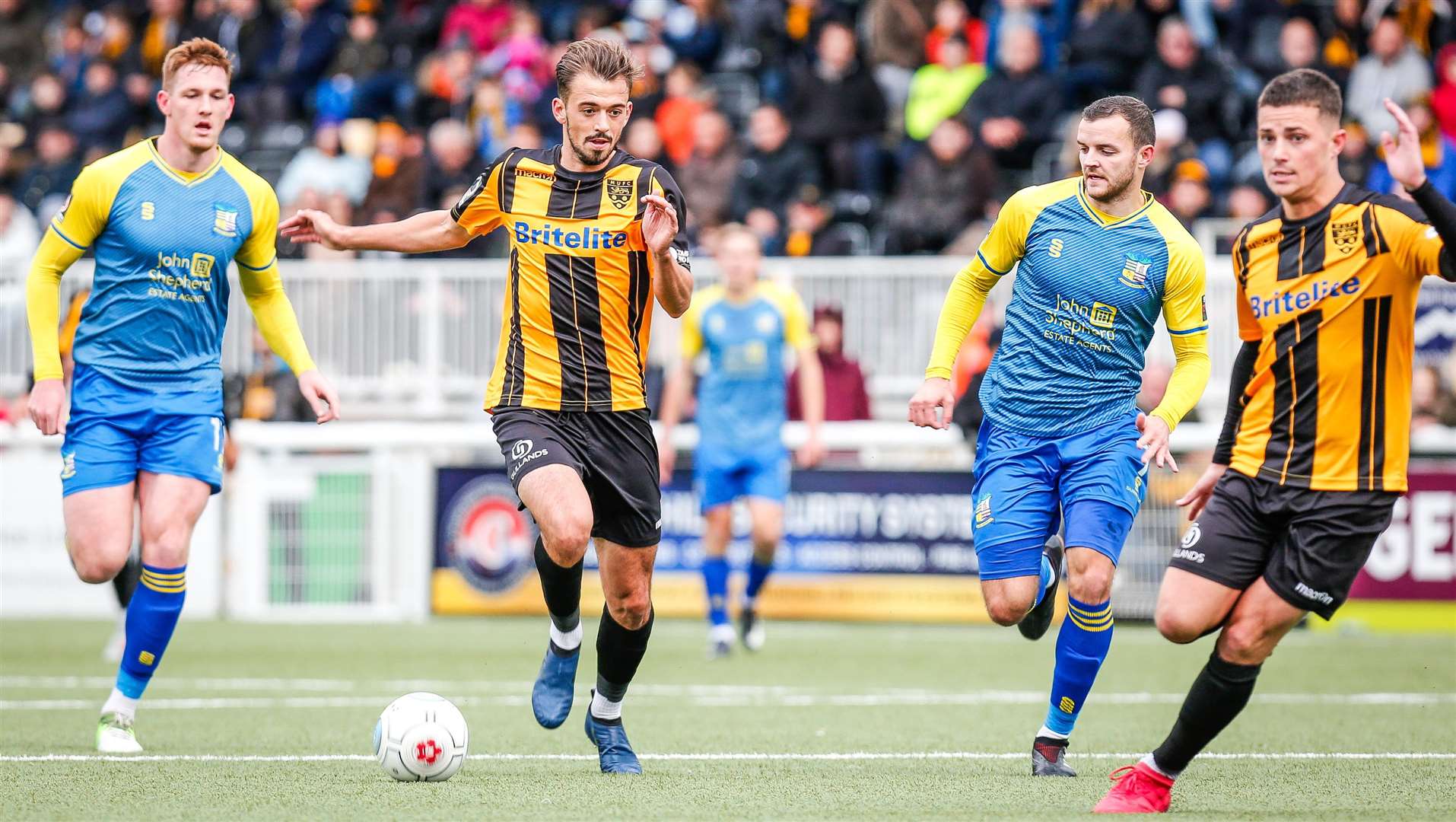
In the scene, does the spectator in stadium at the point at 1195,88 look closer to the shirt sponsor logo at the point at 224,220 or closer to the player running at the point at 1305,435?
the shirt sponsor logo at the point at 224,220

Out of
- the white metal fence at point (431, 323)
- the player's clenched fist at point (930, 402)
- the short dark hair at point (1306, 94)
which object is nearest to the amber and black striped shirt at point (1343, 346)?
the short dark hair at point (1306, 94)

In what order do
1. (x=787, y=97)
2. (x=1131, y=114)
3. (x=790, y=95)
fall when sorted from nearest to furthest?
(x=1131, y=114) → (x=790, y=95) → (x=787, y=97)

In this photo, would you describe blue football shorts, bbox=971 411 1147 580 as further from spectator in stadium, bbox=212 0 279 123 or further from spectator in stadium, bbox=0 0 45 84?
spectator in stadium, bbox=0 0 45 84

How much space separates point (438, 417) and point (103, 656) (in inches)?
184

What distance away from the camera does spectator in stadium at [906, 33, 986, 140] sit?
17.6 m

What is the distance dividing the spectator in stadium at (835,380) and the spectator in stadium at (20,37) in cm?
1314

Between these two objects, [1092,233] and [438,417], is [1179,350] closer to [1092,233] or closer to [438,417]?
[1092,233]

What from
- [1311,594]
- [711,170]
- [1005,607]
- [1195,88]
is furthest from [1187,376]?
[711,170]

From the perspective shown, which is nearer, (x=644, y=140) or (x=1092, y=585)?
(x=1092, y=585)

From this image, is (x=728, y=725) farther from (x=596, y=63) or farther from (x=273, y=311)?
(x=596, y=63)

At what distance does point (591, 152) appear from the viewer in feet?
22.0

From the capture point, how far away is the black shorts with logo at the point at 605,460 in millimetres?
6719

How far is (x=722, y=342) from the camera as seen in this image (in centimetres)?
1222

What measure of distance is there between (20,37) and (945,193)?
1347cm
